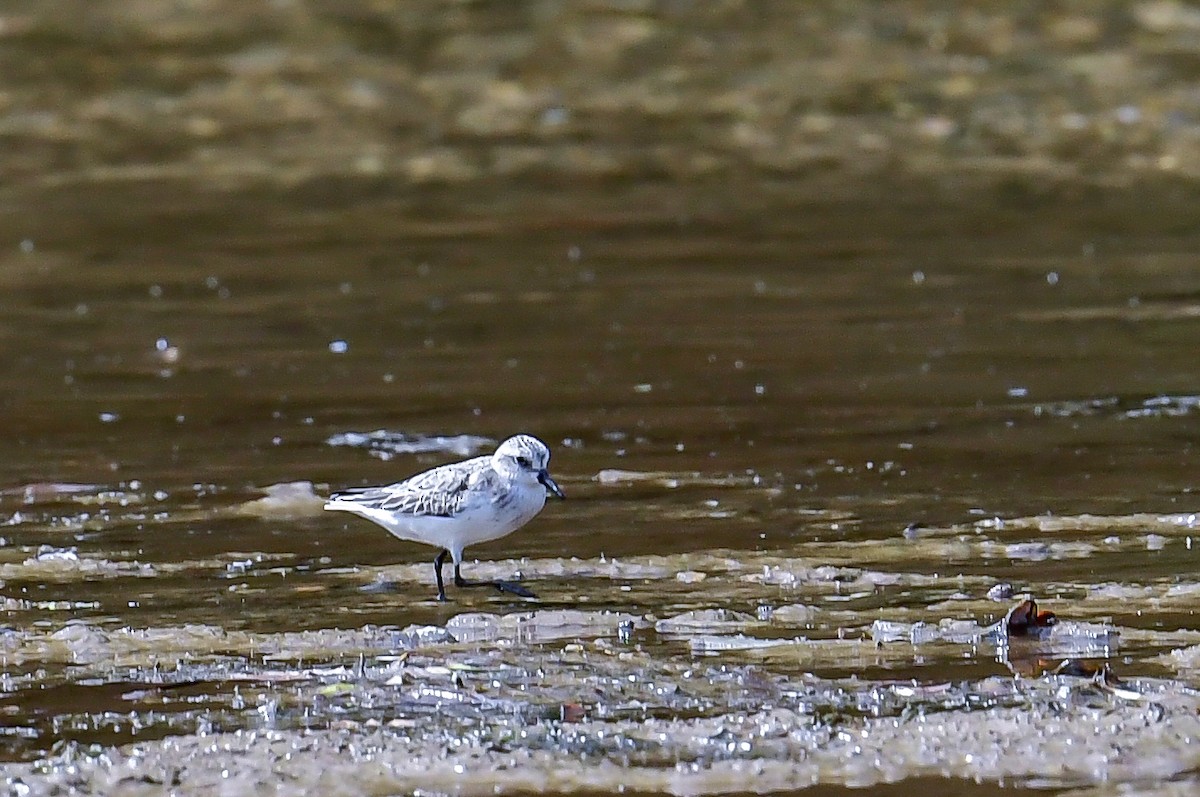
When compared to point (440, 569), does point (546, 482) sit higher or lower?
higher

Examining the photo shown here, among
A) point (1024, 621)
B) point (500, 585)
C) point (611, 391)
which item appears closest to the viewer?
point (1024, 621)

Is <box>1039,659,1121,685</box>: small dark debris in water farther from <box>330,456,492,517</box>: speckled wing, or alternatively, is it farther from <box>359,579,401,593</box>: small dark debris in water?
<box>359,579,401,593</box>: small dark debris in water

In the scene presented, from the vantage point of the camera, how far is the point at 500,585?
6844 millimetres

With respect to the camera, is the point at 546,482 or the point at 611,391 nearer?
the point at 546,482

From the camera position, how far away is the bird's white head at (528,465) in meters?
6.90

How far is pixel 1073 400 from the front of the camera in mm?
9508

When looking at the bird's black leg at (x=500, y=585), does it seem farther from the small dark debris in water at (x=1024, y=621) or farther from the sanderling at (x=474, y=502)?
the small dark debris in water at (x=1024, y=621)

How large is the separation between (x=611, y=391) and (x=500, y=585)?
3.22 metres

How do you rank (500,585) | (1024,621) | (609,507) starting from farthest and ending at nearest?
1. (609,507)
2. (500,585)
3. (1024,621)

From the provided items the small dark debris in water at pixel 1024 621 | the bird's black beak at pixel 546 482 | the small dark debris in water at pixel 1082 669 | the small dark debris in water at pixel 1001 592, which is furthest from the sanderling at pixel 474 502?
the small dark debris in water at pixel 1082 669

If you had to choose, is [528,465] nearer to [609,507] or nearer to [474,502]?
[474,502]

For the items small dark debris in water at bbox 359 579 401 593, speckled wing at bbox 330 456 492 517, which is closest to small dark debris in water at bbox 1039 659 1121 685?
speckled wing at bbox 330 456 492 517


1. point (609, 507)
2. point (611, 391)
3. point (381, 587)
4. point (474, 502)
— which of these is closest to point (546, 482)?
point (474, 502)

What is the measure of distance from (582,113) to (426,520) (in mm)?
11235
